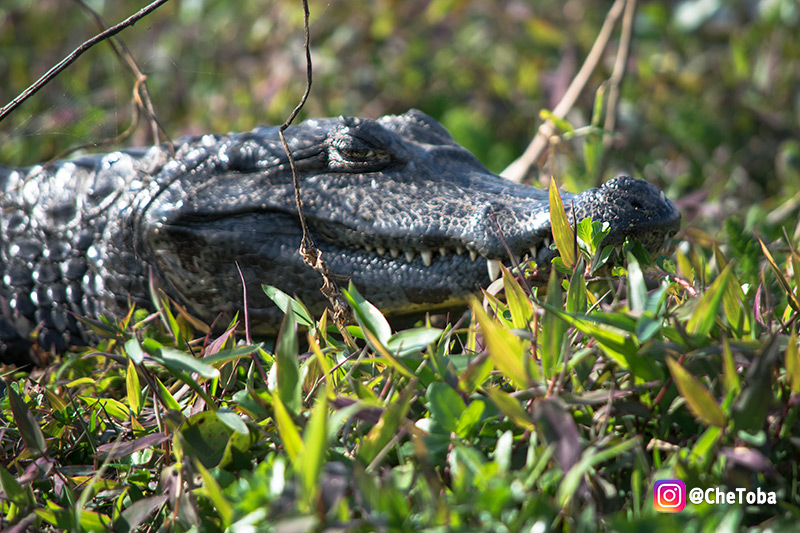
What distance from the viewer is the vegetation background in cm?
96

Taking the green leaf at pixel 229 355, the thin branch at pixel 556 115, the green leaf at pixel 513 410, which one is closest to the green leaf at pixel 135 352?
the green leaf at pixel 229 355

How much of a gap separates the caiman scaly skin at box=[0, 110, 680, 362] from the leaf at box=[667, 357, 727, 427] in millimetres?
746

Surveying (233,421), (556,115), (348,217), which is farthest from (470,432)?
(556,115)

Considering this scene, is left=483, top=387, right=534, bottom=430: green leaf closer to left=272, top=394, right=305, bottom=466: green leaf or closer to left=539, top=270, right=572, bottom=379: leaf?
left=539, top=270, right=572, bottom=379: leaf

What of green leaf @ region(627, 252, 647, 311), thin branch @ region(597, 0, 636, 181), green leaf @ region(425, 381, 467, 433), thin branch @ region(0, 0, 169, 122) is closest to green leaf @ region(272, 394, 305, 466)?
green leaf @ region(425, 381, 467, 433)

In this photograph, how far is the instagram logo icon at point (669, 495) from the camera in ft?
3.11

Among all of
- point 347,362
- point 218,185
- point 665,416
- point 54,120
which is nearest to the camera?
point 665,416

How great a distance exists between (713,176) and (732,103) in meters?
0.86

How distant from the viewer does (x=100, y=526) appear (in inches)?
43.8

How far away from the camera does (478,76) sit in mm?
4590

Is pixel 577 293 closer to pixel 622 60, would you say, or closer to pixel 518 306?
pixel 518 306

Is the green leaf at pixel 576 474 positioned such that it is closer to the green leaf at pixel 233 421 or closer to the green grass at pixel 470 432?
the green grass at pixel 470 432

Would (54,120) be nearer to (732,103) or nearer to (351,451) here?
(351,451)

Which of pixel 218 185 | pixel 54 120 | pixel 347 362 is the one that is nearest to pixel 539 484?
pixel 347 362
